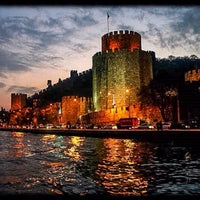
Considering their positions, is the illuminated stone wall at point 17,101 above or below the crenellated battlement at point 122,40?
below

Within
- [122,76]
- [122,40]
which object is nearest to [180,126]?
[122,76]

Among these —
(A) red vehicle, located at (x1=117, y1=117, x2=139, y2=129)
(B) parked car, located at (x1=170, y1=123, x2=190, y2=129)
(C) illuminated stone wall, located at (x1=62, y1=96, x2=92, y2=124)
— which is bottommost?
(B) parked car, located at (x1=170, y1=123, x2=190, y2=129)

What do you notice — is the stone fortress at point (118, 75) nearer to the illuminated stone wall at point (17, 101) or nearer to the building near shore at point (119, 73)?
the building near shore at point (119, 73)

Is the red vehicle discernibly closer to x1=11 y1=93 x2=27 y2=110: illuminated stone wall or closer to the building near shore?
the building near shore

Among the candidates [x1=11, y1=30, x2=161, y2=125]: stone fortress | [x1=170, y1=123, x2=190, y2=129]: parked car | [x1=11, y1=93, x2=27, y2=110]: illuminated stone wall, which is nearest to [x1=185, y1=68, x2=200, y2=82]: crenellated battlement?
[x1=11, y1=30, x2=161, y2=125]: stone fortress

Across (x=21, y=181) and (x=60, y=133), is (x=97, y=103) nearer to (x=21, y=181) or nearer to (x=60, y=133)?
(x=60, y=133)

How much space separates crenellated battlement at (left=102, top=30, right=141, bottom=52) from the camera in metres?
43.1

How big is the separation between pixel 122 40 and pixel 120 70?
4545 millimetres

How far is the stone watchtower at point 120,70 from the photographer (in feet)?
133

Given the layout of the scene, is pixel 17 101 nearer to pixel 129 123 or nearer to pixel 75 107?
Result: pixel 75 107

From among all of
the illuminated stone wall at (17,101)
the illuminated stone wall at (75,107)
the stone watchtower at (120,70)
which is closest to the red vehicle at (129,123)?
the stone watchtower at (120,70)

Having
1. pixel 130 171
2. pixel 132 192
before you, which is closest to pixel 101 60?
pixel 130 171

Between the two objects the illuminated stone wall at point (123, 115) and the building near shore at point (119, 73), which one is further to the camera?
the building near shore at point (119, 73)
